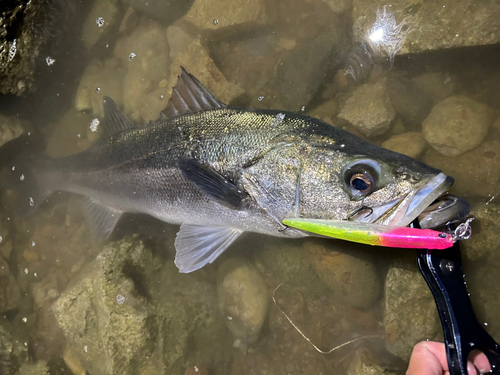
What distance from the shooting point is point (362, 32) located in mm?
3545

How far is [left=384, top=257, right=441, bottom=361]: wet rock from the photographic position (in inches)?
111

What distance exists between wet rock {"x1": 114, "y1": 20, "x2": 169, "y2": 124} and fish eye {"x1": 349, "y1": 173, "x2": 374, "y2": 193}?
10.1 feet

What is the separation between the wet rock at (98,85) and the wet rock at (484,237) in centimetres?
485

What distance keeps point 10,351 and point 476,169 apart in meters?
6.19

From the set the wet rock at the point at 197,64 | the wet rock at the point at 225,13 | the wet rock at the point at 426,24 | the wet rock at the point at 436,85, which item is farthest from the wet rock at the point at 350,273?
the wet rock at the point at 225,13

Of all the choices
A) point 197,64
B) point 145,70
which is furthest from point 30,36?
point 197,64

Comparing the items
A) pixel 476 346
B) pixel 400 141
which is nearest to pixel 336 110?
pixel 400 141

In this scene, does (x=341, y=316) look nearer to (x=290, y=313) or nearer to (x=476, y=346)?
(x=290, y=313)

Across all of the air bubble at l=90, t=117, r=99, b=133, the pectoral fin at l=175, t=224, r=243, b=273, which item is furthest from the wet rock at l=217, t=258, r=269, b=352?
the air bubble at l=90, t=117, r=99, b=133

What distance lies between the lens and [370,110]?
337 centimetres

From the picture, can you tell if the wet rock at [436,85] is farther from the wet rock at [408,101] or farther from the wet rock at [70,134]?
the wet rock at [70,134]

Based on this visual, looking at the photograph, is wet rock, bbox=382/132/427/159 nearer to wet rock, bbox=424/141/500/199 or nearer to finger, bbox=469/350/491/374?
wet rock, bbox=424/141/500/199

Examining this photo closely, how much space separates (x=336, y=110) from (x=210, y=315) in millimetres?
2972

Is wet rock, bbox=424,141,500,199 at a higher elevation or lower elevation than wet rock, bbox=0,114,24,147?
higher
